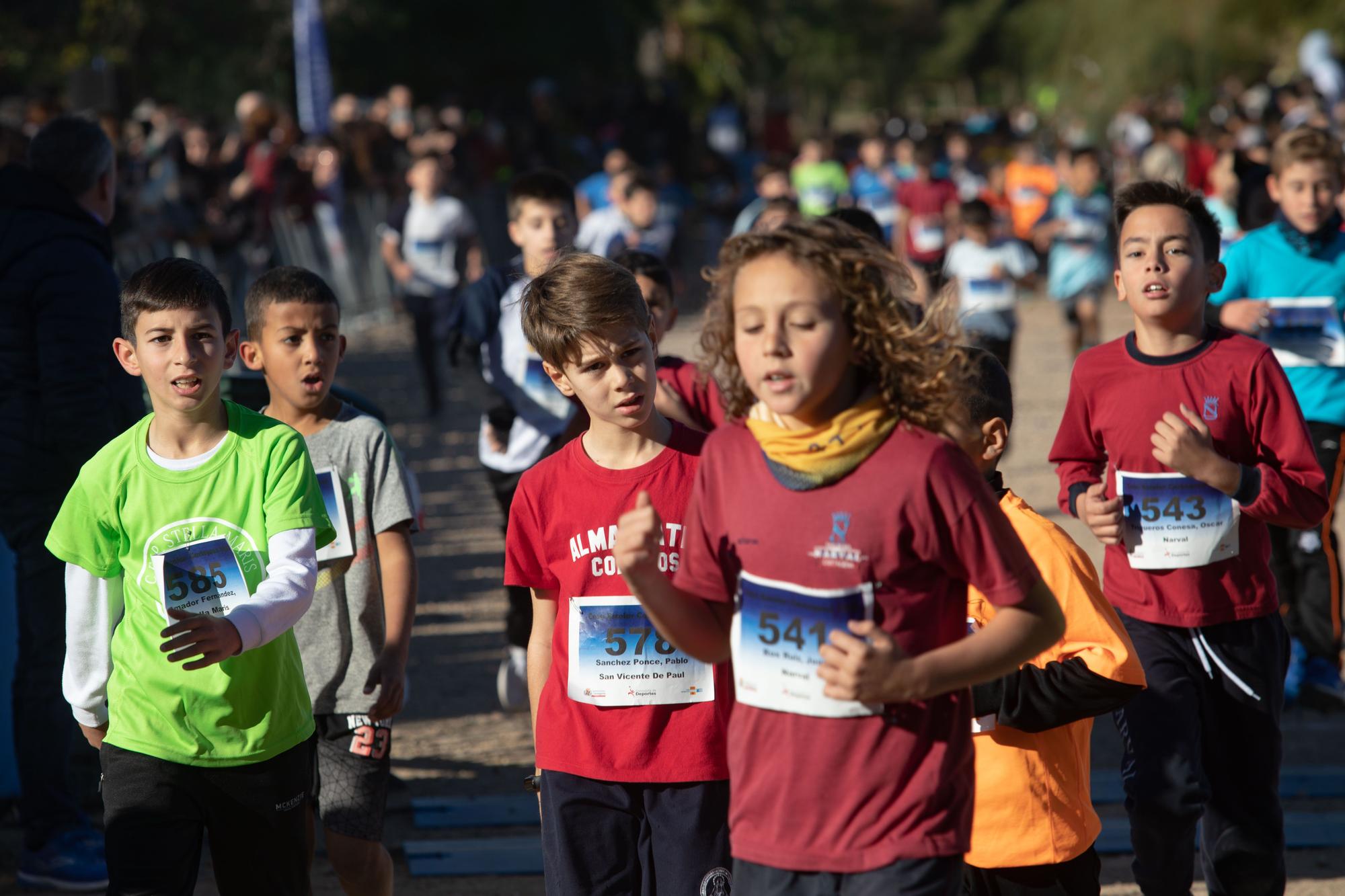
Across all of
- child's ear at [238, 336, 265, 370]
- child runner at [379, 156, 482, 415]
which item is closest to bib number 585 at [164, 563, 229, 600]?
child's ear at [238, 336, 265, 370]

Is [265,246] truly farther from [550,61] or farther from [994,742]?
[550,61]

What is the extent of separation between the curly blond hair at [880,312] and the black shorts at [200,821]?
59.8 inches

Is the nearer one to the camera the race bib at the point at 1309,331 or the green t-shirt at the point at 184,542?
the green t-shirt at the point at 184,542

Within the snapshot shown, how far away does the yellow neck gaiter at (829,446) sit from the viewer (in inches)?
104

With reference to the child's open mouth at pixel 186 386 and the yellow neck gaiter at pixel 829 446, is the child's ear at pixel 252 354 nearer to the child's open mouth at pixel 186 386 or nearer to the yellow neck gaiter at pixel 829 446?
the child's open mouth at pixel 186 386

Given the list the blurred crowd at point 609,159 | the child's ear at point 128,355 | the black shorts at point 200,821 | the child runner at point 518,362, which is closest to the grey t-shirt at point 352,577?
the black shorts at point 200,821

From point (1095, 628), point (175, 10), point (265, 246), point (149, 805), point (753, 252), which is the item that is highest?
point (175, 10)

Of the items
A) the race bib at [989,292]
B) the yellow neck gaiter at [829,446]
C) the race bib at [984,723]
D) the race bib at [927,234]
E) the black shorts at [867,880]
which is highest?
the race bib at [927,234]

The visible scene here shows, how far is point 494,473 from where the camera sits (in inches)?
260

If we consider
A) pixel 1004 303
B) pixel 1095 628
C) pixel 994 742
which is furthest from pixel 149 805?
pixel 1004 303

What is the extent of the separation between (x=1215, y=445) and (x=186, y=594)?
7.87 ft

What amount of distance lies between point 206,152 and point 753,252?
1377 cm

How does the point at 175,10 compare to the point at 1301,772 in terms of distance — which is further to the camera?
the point at 175,10

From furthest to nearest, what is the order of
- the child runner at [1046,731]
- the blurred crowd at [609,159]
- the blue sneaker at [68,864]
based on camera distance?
the blurred crowd at [609,159]
the blue sneaker at [68,864]
the child runner at [1046,731]
